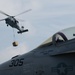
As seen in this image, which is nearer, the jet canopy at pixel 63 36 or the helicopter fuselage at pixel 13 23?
the jet canopy at pixel 63 36

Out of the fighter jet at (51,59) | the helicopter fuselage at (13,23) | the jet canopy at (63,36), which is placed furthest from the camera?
the helicopter fuselage at (13,23)

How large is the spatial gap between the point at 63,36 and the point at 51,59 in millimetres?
916

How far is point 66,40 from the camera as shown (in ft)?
29.7

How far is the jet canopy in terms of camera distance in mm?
9198

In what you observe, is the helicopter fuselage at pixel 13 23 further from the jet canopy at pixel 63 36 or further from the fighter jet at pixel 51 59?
the jet canopy at pixel 63 36

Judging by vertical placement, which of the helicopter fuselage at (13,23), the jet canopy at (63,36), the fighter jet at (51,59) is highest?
the helicopter fuselage at (13,23)

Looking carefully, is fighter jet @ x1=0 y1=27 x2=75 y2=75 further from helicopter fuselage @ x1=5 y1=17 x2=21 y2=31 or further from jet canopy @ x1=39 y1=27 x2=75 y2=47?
helicopter fuselage @ x1=5 y1=17 x2=21 y2=31

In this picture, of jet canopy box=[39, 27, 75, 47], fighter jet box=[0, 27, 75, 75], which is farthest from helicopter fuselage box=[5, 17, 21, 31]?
jet canopy box=[39, 27, 75, 47]

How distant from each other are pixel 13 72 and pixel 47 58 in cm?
196

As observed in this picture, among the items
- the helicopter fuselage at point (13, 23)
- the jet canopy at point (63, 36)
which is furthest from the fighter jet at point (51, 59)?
the helicopter fuselage at point (13, 23)

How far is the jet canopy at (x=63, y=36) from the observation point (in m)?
9.20

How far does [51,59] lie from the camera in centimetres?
905

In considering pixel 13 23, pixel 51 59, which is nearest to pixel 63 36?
pixel 51 59

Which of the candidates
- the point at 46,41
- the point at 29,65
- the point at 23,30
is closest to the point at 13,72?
the point at 29,65
